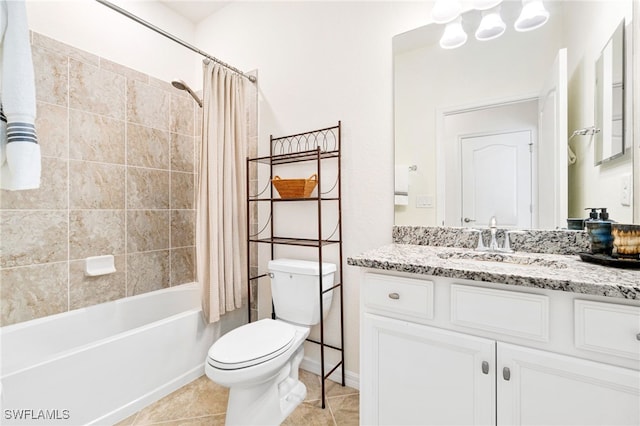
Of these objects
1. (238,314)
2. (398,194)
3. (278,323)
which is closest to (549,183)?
(398,194)

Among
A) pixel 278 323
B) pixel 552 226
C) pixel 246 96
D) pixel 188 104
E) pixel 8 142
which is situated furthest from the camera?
pixel 188 104

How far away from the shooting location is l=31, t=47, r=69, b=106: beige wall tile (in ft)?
5.52

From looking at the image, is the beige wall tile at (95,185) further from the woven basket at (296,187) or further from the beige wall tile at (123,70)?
the woven basket at (296,187)

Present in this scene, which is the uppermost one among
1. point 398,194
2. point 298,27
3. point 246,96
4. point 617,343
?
point 298,27

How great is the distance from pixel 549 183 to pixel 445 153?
46cm

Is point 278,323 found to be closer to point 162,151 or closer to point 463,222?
point 463,222

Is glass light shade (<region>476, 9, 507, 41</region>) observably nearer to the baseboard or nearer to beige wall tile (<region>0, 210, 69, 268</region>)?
the baseboard

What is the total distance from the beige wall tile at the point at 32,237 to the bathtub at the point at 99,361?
1.15 ft

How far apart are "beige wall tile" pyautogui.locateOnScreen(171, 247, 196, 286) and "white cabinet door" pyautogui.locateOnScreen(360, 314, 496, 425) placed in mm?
1792

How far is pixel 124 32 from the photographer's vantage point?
2.11 meters

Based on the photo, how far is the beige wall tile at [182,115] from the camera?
240cm

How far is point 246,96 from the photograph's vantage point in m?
2.18

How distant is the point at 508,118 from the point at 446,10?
59cm

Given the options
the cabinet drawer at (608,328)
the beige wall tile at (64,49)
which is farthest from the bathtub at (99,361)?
the cabinet drawer at (608,328)
